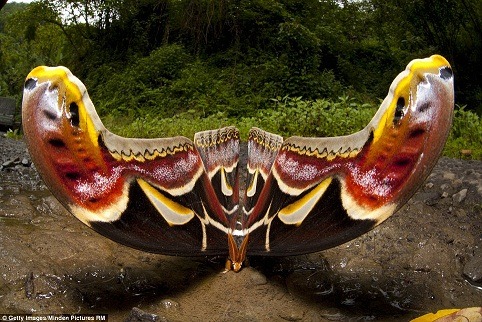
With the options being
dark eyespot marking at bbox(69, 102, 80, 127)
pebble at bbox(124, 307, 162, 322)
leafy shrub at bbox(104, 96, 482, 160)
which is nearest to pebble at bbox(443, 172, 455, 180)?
leafy shrub at bbox(104, 96, 482, 160)

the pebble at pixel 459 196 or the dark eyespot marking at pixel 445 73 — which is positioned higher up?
the dark eyespot marking at pixel 445 73

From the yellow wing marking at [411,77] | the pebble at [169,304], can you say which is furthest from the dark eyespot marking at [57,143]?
the yellow wing marking at [411,77]

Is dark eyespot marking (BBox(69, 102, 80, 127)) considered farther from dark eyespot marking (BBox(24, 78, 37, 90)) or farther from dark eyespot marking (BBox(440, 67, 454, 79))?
dark eyespot marking (BBox(440, 67, 454, 79))

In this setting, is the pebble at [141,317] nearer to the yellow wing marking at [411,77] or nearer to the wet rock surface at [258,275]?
the wet rock surface at [258,275]

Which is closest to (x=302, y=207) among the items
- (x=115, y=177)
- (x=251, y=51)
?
(x=115, y=177)

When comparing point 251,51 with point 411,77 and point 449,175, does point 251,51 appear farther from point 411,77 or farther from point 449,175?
point 411,77
